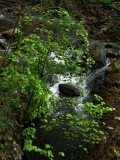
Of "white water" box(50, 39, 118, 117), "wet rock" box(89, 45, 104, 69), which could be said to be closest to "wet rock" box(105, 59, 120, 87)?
"white water" box(50, 39, 118, 117)

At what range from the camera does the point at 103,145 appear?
559 centimetres

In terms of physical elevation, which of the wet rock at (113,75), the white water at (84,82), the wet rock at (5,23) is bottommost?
the white water at (84,82)

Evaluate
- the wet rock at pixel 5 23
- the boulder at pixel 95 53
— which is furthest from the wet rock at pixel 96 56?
the wet rock at pixel 5 23

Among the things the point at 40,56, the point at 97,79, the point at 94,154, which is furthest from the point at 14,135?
the point at 97,79

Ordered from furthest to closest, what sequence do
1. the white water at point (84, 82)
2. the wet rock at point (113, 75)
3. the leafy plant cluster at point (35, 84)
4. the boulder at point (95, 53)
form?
the boulder at point (95, 53)
the wet rock at point (113, 75)
the white water at point (84, 82)
the leafy plant cluster at point (35, 84)

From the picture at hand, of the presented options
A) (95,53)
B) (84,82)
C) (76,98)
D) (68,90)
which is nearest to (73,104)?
(76,98)

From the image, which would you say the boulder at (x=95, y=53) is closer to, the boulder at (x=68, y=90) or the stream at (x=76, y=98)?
the stream at (x=76, y=98)

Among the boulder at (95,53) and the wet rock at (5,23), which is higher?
the wet rock at (5,23)

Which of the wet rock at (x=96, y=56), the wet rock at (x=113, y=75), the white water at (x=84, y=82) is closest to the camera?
the white water at (x=84, y=82)

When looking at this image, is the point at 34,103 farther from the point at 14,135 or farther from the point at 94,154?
the point at 94,154

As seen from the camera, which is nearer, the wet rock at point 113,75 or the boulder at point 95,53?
the wet rock at point 113,75

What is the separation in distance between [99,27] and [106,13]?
3.73m

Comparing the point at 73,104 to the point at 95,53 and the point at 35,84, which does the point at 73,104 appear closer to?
the point at 35,84

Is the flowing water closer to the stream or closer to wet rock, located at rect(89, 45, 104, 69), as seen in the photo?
the stream
